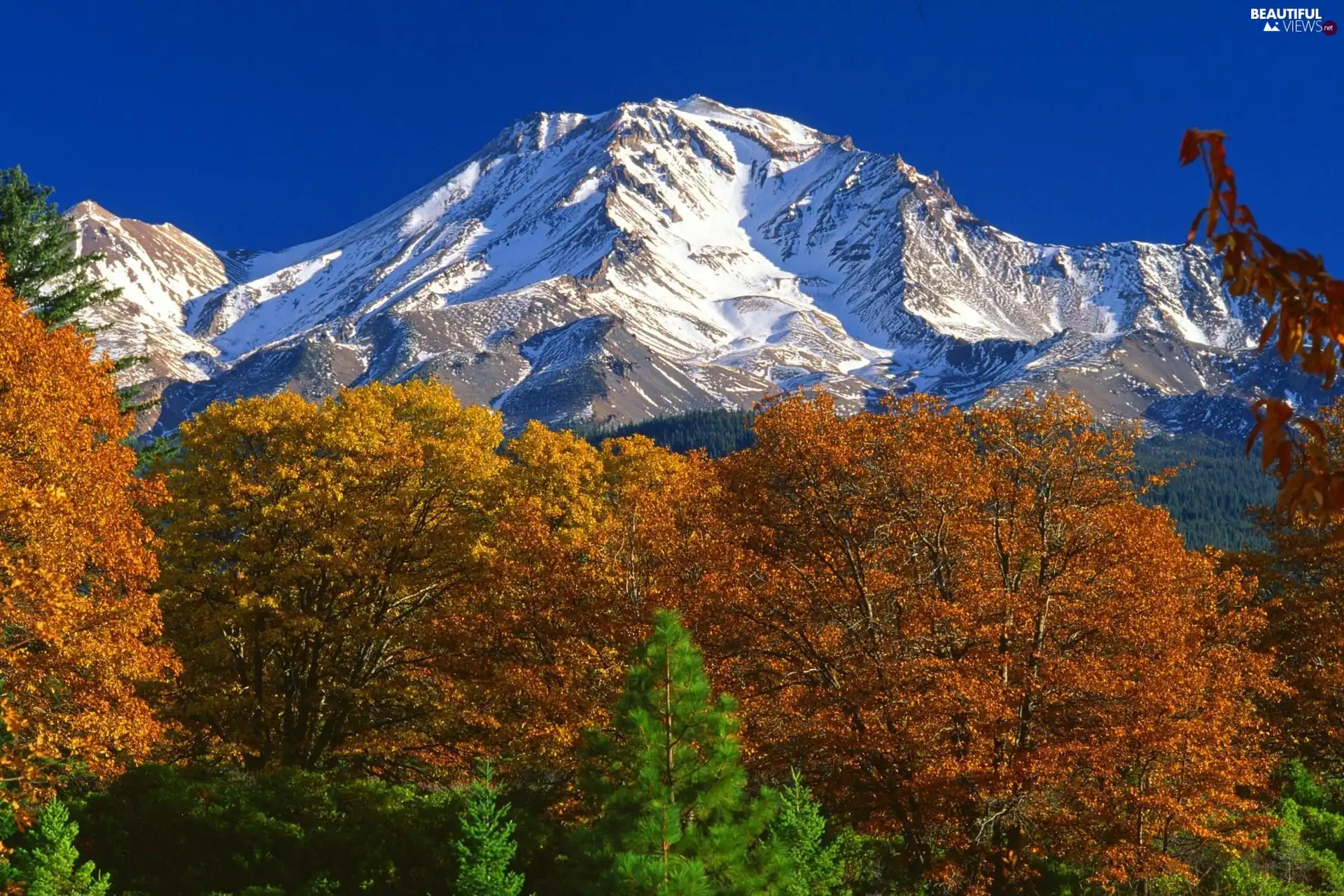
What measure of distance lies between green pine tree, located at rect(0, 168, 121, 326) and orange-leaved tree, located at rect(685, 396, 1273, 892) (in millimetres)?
29204

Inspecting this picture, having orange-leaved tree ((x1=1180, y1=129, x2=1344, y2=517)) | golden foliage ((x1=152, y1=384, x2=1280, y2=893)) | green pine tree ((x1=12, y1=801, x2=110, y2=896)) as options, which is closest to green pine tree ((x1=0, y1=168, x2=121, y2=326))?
golden foliage ((x1=152, y1=384, x2=1280, y2=893))

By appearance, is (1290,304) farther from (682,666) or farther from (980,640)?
(980,640)

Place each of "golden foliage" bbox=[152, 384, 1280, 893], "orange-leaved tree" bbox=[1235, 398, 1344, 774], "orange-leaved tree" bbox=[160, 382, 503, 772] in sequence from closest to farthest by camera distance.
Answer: "golden foliage" bbox=[152, 384, 1280, 893]
"orange-leaved tree" bbox=[1235, 398, 1344, 774]
"orange-leaved tree" bbox=[160, 382, 503, 772]

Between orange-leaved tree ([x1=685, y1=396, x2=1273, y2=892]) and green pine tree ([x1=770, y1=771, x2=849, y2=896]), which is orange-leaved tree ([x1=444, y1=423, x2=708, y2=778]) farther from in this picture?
green pine tree ([x1=770, y1=771, x2=849, y2=896])

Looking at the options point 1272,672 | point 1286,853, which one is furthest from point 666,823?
point 1272,672

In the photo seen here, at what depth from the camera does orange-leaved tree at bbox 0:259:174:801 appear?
66.0 ft

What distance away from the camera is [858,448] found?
23.8m

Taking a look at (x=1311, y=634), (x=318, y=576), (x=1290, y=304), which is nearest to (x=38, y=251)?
(x=318, y=576)

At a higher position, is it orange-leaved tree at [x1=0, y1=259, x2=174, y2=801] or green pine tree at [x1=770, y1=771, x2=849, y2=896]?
orange-leaved tree at [x1=0, y1=259, x2=174, y2=801]

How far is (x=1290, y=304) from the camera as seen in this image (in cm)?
436

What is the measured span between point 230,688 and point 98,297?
1897cm

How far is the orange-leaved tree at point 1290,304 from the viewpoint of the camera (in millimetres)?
4180

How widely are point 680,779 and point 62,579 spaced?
13.0 metres

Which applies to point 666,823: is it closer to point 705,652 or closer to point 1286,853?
point 705,652
